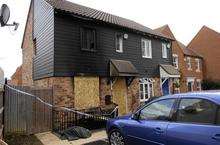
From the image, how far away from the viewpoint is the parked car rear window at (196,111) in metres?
5.35

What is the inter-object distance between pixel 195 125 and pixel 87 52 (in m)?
10.8

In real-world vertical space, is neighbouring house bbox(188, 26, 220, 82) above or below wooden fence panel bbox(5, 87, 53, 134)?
above

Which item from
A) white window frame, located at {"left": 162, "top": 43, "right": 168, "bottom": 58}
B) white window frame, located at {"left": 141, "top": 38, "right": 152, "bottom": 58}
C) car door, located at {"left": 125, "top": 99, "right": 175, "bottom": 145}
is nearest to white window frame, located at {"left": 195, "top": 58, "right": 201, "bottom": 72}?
white window frame, located at {"left": 162, "top": 43, "right": 168, "bottom": 58}

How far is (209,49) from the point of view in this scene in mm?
38438

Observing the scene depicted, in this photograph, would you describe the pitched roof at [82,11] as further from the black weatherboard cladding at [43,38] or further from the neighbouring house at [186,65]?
the neighbouring house at [186,65]

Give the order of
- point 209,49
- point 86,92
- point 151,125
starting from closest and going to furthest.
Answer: point 151,125, point 86,92, point 209,49

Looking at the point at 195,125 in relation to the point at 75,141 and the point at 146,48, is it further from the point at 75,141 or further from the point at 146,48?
the point at 146,48

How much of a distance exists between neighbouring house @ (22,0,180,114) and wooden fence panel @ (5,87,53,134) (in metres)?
1.19

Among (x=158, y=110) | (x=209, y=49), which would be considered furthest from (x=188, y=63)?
(x=158, y=110)

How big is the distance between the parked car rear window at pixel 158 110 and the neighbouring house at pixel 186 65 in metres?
25.3

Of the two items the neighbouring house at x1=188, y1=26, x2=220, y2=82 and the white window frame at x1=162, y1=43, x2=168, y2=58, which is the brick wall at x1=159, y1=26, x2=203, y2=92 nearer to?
the neighbouring house at x1=188, y1=26, x2=220, y2=82

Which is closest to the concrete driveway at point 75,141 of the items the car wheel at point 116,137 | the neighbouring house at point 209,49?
the car wheel at point 116,137

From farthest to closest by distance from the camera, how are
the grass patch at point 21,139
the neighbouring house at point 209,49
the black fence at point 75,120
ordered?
the neighbouring house at point 209,49 → the black fence at point 75,120 → the grass patch at point 21,139

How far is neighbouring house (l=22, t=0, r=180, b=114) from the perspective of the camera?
14578 mm
